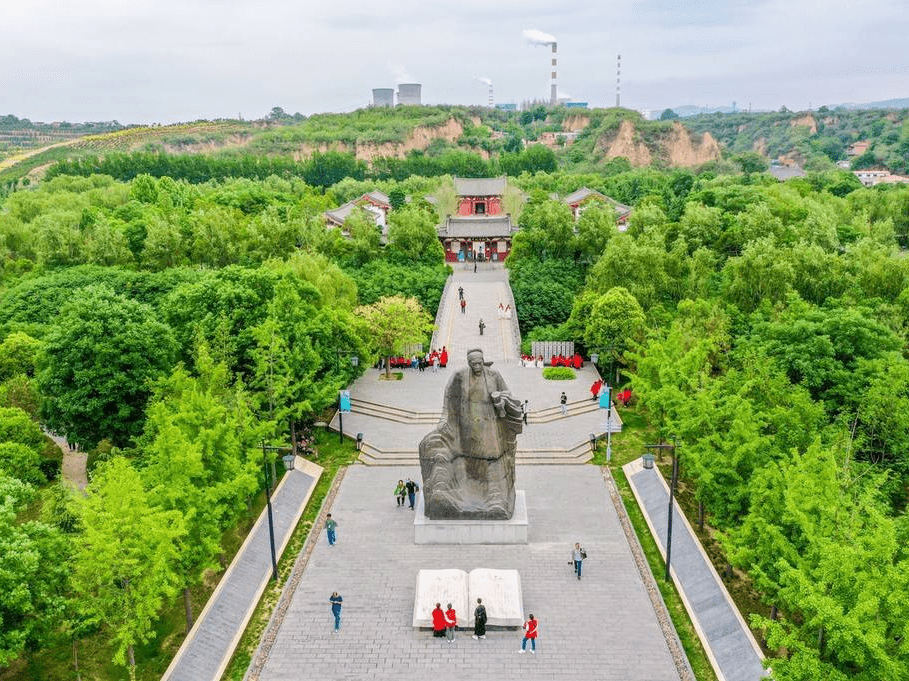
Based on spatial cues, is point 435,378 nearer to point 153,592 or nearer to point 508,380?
point 508,380

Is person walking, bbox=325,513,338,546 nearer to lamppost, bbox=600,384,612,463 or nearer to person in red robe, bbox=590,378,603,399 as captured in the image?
lamppost, bbox=600,384,612,463

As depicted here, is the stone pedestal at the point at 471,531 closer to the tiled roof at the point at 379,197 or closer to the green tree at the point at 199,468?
the green tree at the point at 199,468

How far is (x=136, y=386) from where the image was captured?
24.3 metres

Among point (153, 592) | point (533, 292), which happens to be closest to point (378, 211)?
point (533, 292)

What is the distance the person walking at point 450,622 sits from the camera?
16859 millimetres

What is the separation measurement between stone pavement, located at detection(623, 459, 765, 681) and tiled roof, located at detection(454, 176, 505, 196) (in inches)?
2418

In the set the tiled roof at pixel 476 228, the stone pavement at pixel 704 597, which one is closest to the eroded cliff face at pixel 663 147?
the tiled roof at pixel 476 228

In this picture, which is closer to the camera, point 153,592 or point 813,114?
point 153,592

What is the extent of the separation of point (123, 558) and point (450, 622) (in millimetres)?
7372

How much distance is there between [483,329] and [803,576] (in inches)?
1132

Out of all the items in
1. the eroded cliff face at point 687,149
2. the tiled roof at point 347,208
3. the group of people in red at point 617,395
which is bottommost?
the group of people in red at point 617,395

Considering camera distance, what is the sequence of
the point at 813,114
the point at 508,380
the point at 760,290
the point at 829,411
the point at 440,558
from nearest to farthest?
the point at 440,558 → the point at 829,411 → the point at 760,290 → the point at 508,380 → the point at 813,114

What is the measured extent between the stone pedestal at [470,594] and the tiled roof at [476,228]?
4829cm

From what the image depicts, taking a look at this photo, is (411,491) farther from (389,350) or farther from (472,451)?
(389,350)
